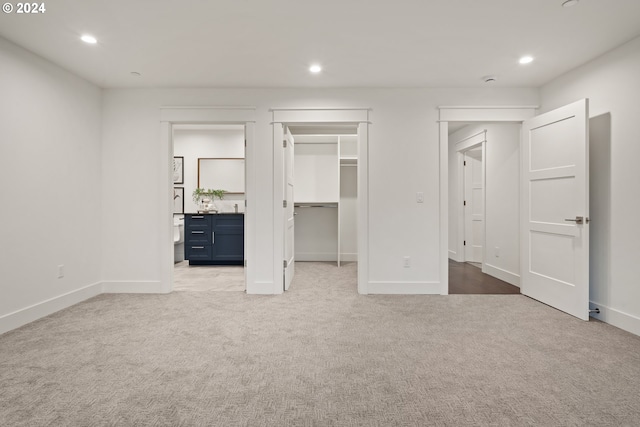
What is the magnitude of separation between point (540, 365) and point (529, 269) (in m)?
1.85

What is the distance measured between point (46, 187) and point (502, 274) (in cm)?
543

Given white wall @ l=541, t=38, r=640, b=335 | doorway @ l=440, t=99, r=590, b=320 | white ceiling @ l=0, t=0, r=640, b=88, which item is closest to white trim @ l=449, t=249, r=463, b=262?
doorway @ l=440, t=99, r=590, b=320

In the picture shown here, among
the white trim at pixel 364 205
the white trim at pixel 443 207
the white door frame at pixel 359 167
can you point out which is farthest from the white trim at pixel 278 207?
the white trim at pixel 443 207

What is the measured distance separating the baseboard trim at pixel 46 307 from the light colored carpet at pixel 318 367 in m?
0.09

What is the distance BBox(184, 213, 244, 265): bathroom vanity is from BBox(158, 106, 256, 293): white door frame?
5.21 feet

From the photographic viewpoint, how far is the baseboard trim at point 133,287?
3979 millimetres

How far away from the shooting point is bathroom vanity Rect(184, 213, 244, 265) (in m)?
5.55

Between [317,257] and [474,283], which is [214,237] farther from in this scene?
[474,283]

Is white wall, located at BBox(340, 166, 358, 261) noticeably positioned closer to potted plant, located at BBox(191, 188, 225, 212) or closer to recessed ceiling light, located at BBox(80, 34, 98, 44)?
potted plant, located at BBox(191, 188, 225, 212)

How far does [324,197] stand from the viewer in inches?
238

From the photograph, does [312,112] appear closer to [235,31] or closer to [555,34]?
[235,31]

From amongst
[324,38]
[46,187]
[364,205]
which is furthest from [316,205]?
[46,187]

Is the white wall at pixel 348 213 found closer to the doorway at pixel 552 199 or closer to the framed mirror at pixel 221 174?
the framed mirror at pixel 221 174

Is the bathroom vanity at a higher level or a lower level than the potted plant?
lower
